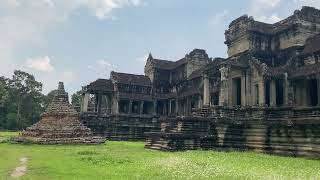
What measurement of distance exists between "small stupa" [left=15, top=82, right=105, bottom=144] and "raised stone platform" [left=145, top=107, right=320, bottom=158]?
28.4ft

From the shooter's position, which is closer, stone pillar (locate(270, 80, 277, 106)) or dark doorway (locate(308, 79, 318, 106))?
stone pillar (locate(270, 80, 277, 106))

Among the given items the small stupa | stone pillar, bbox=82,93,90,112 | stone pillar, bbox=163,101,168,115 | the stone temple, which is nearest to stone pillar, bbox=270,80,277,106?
the stone temple

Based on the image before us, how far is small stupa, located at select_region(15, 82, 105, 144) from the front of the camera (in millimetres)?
35312

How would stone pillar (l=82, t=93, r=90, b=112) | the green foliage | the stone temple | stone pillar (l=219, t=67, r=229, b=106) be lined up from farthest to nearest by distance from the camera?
the green foliage < stone pillar (l=82, t=93, r=90, b=112) < stone pillar (l=219, t=67, r=229, b=106) < the stone temple

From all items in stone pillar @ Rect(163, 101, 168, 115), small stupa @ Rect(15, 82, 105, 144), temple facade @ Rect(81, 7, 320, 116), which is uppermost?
temple facade @ Rect(81, 7, 320, 116)

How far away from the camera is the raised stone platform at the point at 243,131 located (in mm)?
24062

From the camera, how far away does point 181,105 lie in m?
57.5

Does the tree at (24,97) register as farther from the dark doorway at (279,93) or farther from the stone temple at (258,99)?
the dark doorway at (279,93)

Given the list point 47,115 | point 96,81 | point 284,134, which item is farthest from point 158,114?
point 284,134

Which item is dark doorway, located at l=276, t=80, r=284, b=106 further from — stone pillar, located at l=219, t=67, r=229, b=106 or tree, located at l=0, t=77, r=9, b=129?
tree, located at l=0, t=77, r=9, b=129

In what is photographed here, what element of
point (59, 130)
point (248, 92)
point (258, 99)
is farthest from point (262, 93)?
point (59, 130)

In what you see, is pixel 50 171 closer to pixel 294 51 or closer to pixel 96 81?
pixel 294 51

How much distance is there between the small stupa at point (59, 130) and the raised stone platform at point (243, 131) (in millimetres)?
8666

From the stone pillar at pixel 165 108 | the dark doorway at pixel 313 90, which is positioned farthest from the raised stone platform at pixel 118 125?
the dark doorway at pixel 313 90
